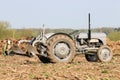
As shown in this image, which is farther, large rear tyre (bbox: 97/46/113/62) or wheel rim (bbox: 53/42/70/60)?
large rear tyre (bbox: 97/46/113/62)

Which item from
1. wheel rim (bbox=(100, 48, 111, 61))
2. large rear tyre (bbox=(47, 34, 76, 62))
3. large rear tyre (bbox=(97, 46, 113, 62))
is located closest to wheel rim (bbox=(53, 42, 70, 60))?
large rear tyre (bbox=(47, 34, 76, 62))

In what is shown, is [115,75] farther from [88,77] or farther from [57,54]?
[57,54]

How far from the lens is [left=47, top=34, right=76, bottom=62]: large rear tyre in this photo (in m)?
18.1

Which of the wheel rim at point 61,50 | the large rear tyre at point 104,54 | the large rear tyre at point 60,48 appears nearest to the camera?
the large rear tyre at point 60,48

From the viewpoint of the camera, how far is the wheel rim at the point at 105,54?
20078mm

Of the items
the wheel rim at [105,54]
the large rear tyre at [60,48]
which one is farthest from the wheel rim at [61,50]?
the wheel rim at [105,54]

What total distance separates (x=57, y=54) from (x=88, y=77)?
6299mm

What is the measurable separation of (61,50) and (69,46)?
411 millimetres

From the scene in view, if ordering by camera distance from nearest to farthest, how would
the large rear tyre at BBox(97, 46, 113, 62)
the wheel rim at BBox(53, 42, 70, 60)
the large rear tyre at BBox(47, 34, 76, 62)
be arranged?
the large rear tyre at BBox(47, 34, 76, 62) → the wheel rim at BBox(53, 42, 70, 60) → the large rear tyre at BBox(97, 46, 113, 62)

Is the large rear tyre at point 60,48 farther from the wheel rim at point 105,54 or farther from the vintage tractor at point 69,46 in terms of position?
the wheel rim at point 105,54

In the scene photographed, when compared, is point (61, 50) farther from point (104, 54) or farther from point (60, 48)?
point (104, 54)

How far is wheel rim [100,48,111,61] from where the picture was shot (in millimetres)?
20078

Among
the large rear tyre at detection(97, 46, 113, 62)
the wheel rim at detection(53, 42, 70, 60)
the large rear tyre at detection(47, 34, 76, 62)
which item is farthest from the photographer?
the large rear tyre at detection(97, 46, 113, 62)

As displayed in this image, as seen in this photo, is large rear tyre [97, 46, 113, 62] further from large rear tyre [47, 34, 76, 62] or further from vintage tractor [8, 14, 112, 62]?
large rear tyre [47, 34, 76, 62]
